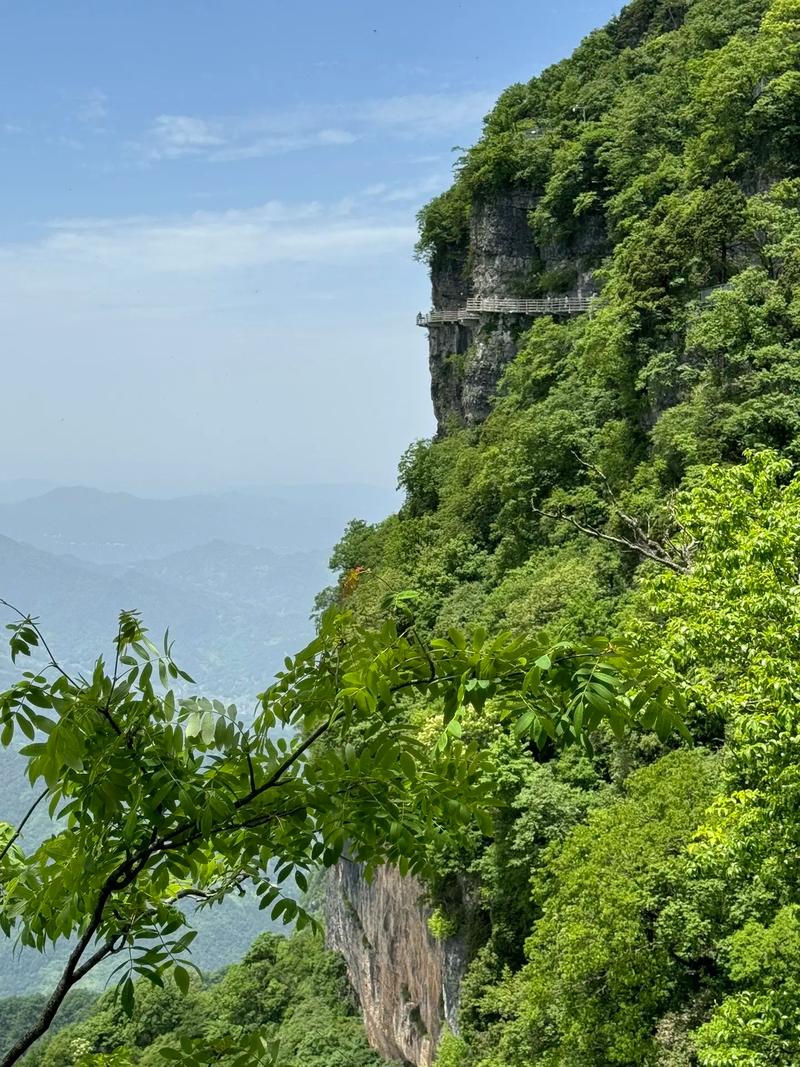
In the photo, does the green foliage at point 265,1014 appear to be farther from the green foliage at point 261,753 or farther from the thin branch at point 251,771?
the thin branch at point 251,771

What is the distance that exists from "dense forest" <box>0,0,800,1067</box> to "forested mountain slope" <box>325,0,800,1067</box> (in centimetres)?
7

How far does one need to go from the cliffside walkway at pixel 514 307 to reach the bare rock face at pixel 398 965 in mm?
23751

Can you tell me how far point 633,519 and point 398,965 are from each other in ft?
52.5

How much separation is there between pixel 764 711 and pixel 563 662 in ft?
20.8

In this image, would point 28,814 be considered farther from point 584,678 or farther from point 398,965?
point 398,965

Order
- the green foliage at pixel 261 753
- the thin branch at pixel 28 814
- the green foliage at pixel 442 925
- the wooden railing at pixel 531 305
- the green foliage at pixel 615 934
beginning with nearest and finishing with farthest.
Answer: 1. the thin branch at pixel 28 814
2. the green foliage at pixel 261 753
3. the green foliage at pixel 615 934
4. the green foliage at pixel 442 925
5. the wooden railing at pixel 531 305

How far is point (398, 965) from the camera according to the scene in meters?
23.1

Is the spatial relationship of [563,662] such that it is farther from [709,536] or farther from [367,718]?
[709,536]

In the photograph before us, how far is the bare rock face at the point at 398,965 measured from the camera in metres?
19.4

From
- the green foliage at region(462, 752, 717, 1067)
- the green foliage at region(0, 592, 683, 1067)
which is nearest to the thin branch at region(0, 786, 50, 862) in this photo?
the green foliage at region(0, 592, 683, 1067)

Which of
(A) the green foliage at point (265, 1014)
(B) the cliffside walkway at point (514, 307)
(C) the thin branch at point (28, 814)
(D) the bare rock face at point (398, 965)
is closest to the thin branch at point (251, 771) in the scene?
(C) the thin branch at point (28, 814)

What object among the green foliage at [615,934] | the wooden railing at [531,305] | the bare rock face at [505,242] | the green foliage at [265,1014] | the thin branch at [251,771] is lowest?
the green foliage at [265,1014]

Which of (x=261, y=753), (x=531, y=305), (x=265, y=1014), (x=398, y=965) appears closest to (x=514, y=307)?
(x=531, y=305)

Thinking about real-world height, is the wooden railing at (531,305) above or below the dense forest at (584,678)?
above
